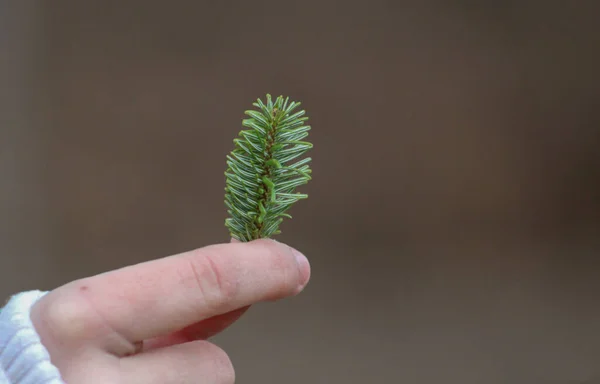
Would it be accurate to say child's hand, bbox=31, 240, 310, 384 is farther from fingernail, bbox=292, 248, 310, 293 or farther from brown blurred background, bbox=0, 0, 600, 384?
brown blurred background, bbox=0, 0, 600, 384

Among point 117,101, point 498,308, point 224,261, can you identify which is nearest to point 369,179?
point 498,308

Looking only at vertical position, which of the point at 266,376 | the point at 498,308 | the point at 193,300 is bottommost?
the point at 266,376

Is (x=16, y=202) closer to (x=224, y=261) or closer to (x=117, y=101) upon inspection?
(x=117, y=101)

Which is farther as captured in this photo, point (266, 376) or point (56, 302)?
point (266, 376)

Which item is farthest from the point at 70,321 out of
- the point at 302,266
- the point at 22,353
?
the point at 302,266

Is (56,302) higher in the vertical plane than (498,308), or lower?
higher

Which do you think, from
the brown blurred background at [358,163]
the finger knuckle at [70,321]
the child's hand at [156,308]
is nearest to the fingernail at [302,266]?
the child's hand at [156,308]

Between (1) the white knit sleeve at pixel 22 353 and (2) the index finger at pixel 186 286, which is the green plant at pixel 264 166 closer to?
(2) the index finger at pixel 186 286

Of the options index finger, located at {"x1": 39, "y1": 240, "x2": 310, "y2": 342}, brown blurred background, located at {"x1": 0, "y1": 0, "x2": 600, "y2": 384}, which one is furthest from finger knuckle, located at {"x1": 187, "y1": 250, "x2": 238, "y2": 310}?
brown blurred background, located at {"x1": 0, "y1": 0, "x2": 600, "y2": 384}
